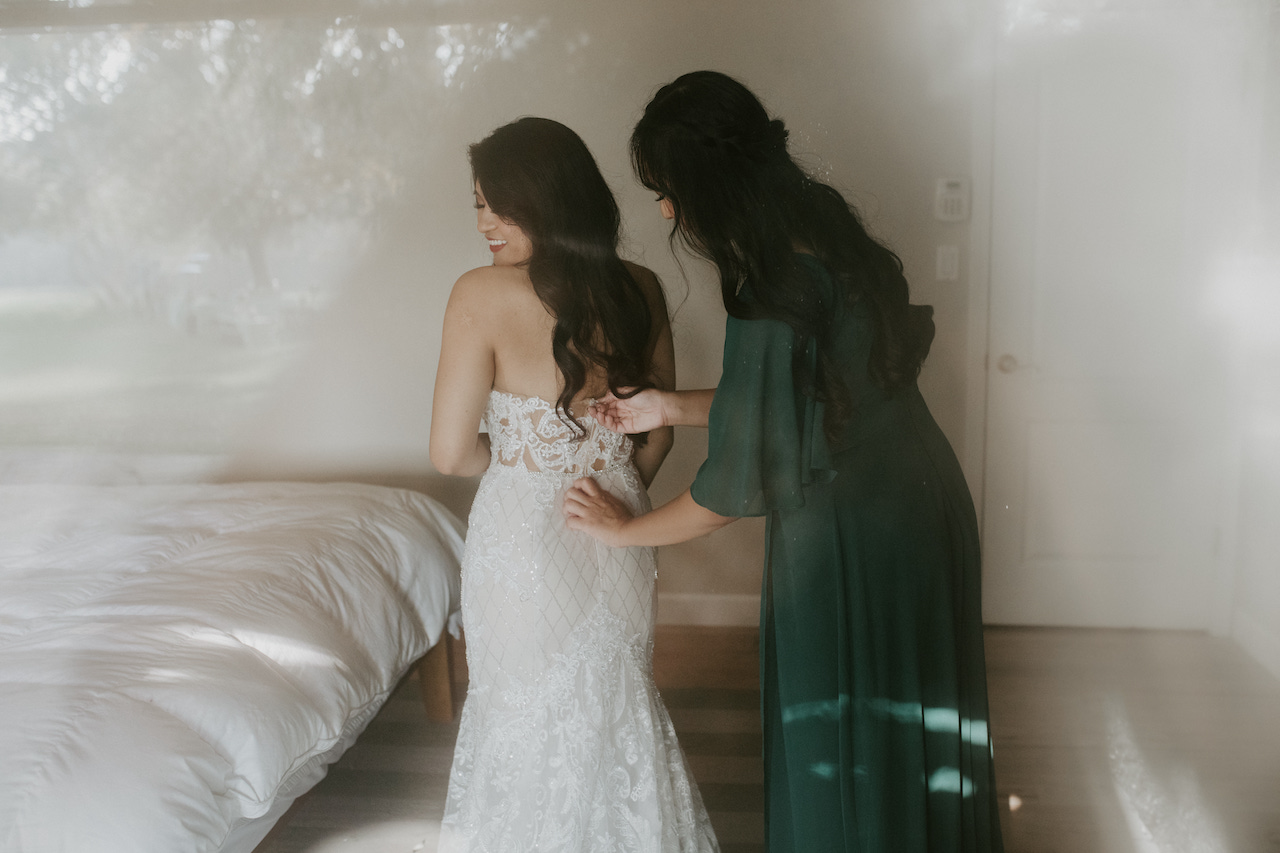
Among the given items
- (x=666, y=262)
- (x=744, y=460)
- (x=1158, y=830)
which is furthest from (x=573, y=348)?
(x=1158, y=830)

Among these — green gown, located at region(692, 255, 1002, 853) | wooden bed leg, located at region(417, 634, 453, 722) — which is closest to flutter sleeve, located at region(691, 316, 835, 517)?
green gown, located at region(692, 255, 1002, 853)

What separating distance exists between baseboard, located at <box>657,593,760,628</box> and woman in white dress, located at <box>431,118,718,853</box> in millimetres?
42

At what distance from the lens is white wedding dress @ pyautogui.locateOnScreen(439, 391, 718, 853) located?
930 mm

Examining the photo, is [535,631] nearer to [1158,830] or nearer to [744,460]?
[744,460]

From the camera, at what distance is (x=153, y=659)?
0.84 m

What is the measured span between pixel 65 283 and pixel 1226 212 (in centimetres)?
135

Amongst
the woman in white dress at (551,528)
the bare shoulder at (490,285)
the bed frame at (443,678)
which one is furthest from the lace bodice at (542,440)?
the bed frame at (443,678)

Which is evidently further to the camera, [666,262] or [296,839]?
[296,839]

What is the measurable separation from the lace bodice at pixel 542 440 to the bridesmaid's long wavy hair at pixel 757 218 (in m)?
0.27

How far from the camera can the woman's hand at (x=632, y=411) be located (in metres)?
0.89

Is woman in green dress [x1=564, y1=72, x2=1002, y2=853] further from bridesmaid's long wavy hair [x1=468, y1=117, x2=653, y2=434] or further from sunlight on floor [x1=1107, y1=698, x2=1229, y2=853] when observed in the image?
sunlight on floor [x1=1107, y1=698, x2=1229, y2=853]

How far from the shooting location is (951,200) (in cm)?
86

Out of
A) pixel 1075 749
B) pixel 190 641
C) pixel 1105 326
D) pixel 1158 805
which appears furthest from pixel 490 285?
pixel 1158 805

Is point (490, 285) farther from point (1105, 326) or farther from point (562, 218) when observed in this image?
point (1105, 326)
